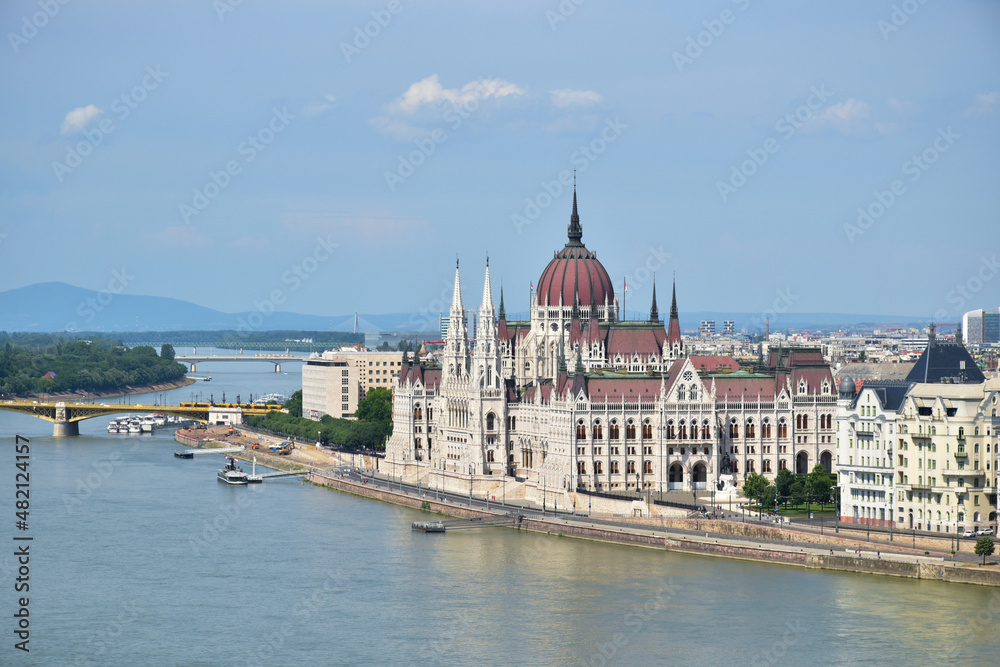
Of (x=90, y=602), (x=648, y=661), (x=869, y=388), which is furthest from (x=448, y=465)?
(x=648, y=661)

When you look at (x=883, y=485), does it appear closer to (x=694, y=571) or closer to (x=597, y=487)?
(x=694, y=571)

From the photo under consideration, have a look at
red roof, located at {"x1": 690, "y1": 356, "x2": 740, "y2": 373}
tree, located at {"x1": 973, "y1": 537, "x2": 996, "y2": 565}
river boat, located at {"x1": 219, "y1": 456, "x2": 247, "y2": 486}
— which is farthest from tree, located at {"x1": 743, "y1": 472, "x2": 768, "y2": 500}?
river boat, located at {"x1": 219, "y1": 456, "x2": 247, "y2": 486}

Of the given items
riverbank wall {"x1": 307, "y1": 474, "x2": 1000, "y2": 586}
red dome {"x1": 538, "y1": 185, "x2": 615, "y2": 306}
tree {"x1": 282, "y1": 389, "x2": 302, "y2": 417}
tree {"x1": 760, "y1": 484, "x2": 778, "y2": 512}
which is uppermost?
red dome {"x1": 538, "y1": 185, "x2": 615, "y2": 306}

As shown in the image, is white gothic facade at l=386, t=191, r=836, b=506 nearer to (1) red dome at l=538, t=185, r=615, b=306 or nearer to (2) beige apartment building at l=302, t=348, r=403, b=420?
(1) red dome at l=538, t=185, r=615, b=306

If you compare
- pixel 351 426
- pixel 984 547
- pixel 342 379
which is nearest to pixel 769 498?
pixel 984 547

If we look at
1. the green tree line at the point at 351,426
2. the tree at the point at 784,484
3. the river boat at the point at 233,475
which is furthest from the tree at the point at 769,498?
the green tree line at the point at 351,426

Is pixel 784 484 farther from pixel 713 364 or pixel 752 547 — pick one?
pixel 713 364
